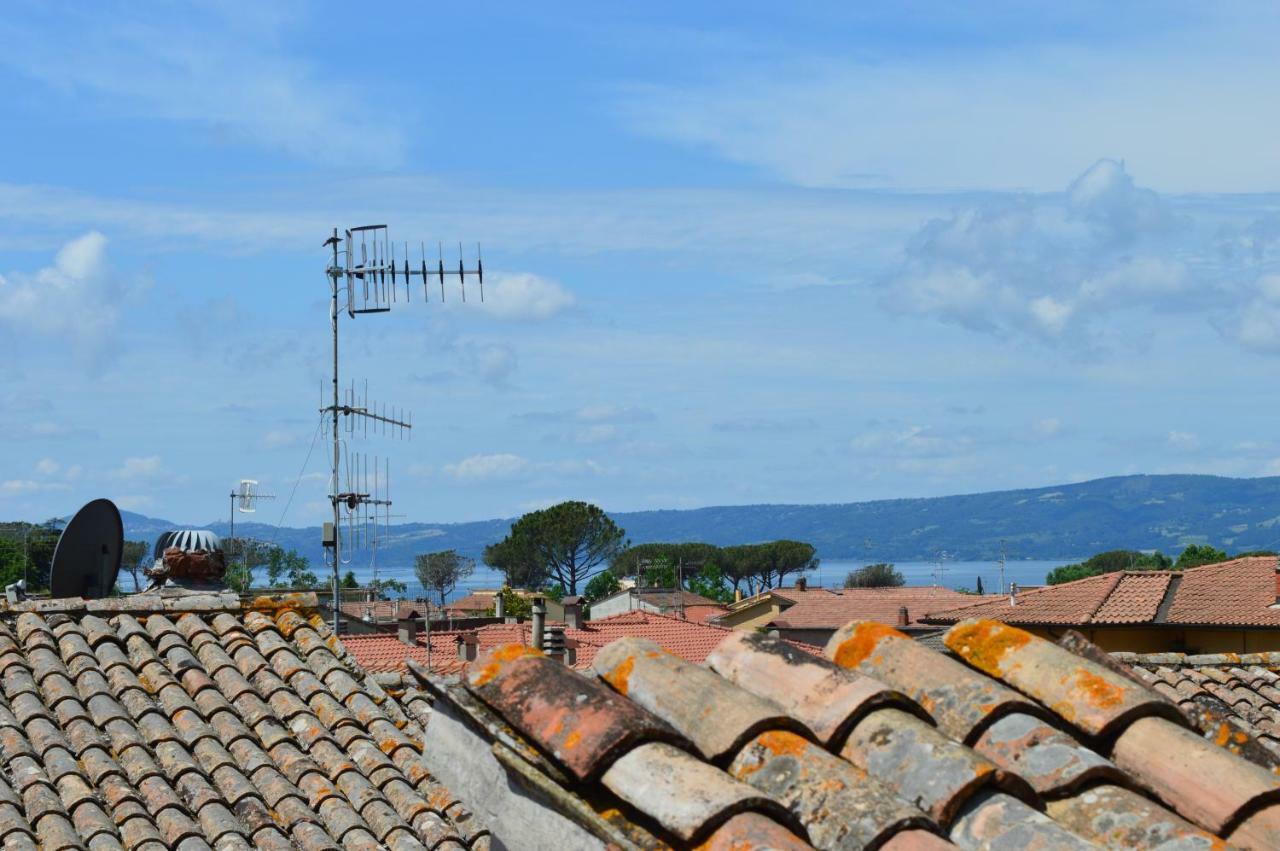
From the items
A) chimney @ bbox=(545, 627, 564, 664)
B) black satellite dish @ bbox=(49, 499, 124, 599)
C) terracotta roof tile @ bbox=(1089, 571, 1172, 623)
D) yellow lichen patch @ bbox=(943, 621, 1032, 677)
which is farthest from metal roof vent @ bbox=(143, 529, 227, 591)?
terracotta roof tile @ bbox=(1089, 571, 1172, 623)

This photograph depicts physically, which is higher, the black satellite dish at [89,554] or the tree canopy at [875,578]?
the black satellite dish at [89,554]

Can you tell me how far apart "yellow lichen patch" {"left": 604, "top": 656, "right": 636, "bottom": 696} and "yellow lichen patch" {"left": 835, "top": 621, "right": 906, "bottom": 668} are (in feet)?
2.21

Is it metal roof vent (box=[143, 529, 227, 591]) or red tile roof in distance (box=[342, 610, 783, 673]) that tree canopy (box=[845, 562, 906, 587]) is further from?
metal roof vent (box=[143, 529, 227, 591])

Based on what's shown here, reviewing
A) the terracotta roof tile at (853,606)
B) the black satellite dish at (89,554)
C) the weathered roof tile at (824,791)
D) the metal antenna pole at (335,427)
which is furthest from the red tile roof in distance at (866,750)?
the terracotta roof tile at (853,606)

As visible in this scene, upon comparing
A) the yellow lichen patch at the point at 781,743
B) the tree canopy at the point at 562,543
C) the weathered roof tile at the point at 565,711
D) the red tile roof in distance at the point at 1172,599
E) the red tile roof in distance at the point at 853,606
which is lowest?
the red tile roof in distance at the point at 853,606

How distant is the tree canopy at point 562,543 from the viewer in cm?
12356

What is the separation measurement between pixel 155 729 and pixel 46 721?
572 millimetres

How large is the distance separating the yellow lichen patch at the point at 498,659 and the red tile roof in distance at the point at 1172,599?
24.8 metres

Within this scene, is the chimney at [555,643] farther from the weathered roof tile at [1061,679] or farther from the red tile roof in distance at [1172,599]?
the red tile roof in distance at [1172,599]

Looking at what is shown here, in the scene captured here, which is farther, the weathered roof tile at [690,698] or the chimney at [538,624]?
the chimney at [538,624]

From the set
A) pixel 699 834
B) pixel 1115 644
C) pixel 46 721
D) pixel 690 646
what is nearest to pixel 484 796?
pixel 699 834

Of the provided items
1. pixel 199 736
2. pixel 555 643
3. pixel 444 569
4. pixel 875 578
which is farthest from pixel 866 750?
pixel 875 578

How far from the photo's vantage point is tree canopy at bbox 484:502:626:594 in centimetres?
12356

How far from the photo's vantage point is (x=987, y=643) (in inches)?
181
